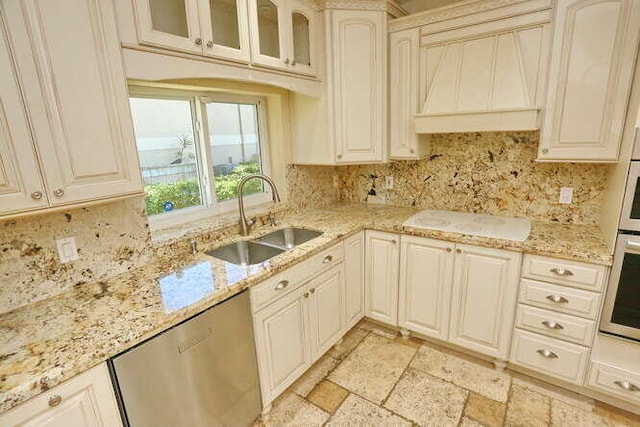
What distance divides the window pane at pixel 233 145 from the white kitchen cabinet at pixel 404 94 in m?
1.02

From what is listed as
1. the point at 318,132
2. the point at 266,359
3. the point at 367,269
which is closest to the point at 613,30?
the point at 318,132

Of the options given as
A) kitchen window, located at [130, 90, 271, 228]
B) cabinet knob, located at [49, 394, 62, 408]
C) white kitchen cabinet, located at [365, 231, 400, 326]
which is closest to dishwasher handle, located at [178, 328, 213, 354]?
cabinet knob, located at [49, 394, 62, 408]

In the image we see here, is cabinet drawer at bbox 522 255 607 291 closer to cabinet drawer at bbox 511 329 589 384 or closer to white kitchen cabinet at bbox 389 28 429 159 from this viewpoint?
cabinet drawer at bbox 511 329 589 384

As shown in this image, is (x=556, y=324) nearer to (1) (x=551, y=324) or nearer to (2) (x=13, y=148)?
(1) (x=551, y=324)

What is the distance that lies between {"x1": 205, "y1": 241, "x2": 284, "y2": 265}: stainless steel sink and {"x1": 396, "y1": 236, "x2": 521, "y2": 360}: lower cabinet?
0.84 meters

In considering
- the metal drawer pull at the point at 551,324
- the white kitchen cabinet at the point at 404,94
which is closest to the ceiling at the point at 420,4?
the white kitchen cabinet at the point at 404,94

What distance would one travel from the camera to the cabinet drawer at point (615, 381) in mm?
1574

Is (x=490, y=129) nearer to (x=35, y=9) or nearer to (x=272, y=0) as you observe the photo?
(x=272, y=0)

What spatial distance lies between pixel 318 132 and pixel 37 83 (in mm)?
1587

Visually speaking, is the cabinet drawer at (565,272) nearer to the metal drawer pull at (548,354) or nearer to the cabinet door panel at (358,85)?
the metal drawer pull at (548,354)

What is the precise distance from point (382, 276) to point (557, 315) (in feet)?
3.33

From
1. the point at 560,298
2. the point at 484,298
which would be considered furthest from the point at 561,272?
the point at 484,298

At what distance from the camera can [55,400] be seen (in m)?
Answer: 0.91

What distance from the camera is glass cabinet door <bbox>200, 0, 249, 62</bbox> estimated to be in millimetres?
1460
